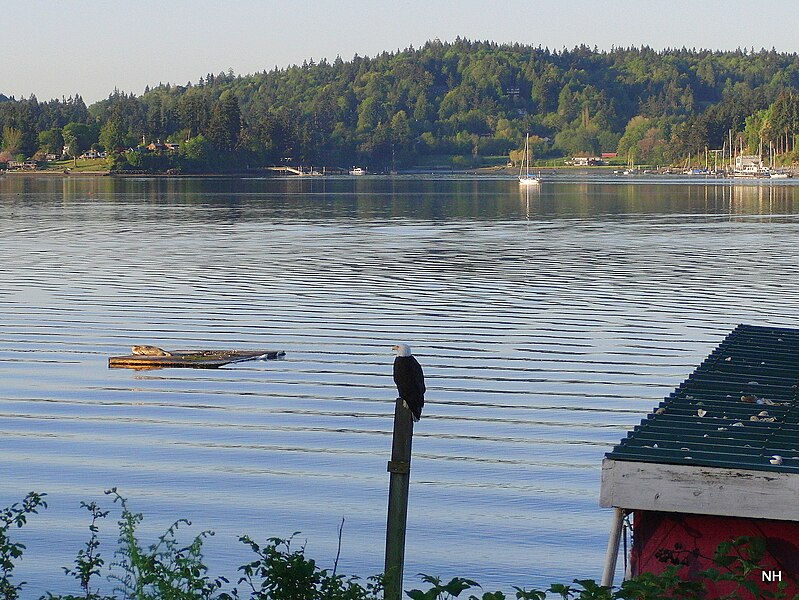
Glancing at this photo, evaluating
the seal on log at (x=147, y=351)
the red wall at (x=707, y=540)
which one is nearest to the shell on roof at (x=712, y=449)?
the red wall at (x=707, y=540)

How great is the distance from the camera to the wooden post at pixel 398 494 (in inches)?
356

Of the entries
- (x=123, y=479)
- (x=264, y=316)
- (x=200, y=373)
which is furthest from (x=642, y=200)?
(x=123, y=479)

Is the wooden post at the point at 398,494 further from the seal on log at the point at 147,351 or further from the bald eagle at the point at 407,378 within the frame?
the seal on log at the point at 147,351

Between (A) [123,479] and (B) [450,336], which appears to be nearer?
(A) [123,479]

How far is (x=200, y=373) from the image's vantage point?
26391 millimetres

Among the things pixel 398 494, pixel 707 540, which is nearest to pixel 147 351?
pixel 398 494

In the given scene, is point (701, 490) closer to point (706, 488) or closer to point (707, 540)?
point (706, 488)

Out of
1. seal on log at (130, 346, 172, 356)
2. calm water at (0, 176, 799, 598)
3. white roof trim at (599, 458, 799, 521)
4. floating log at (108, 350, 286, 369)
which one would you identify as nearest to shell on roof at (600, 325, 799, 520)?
white roof trim at (599, 458, 799, 521)

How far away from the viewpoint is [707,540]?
9.40 m

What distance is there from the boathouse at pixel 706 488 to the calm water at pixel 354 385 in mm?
4408

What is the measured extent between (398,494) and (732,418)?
3.13m

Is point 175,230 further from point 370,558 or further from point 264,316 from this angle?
point 370,558

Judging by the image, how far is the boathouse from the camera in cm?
880

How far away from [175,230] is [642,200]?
206ft
